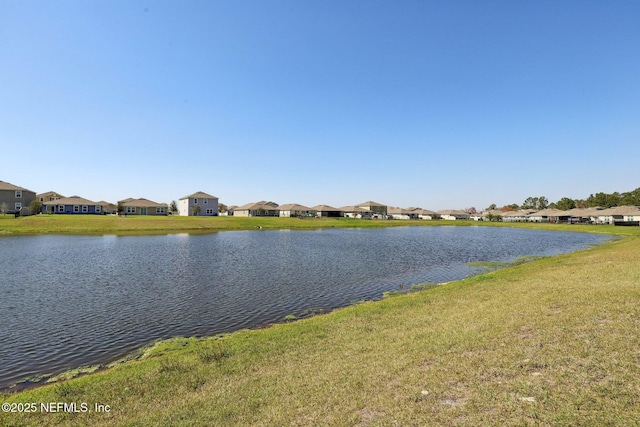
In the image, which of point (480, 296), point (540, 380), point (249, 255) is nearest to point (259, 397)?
point (540, 380)

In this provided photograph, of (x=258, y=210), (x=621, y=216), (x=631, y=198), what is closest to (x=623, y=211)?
(x=621, y=216)

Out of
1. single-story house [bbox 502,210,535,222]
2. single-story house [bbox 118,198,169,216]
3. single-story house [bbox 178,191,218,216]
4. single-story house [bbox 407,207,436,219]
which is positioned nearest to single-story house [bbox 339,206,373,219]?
single-story house [bbox 407,207,436,219]

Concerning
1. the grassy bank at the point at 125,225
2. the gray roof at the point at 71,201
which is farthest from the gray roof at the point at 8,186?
the grassy bank at the point at 125,225

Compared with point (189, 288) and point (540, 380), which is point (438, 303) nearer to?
point (540, 380)

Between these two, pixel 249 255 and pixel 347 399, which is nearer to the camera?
pixel 347 399

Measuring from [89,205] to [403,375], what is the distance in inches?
4814

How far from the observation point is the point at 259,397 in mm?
7961

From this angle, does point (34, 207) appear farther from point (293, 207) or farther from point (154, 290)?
point (154, 290)

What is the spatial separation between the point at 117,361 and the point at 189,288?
1153cm

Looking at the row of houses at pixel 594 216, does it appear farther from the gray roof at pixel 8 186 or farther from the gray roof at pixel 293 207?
the gray roof at pixel 8 186

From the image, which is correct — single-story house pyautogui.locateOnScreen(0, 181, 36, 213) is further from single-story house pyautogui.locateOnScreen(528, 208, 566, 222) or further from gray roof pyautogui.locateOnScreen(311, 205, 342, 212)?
single-story house pyautogui.locateOnScreen(528, 208, 566, 222)

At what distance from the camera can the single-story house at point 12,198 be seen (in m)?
84.9

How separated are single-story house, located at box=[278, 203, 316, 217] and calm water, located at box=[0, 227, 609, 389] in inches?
3910

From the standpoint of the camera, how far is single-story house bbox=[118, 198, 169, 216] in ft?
352
